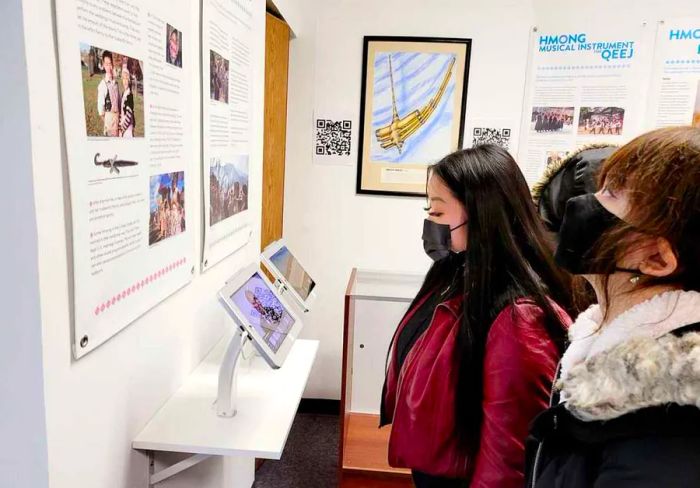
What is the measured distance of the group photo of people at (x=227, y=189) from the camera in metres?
1.66

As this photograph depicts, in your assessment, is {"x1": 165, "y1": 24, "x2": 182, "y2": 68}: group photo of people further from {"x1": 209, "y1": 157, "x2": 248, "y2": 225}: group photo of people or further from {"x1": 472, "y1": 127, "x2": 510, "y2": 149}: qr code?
{"x1": 472, "y1": 127, "x2": 510, "y2": 149}: qr code

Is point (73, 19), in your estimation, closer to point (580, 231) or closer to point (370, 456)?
point (580, 231)

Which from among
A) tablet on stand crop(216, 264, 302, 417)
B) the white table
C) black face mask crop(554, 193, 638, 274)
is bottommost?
the white table

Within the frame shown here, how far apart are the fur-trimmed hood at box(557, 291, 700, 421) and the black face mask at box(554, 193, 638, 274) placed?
82mm

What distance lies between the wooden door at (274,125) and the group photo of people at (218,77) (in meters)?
0.88

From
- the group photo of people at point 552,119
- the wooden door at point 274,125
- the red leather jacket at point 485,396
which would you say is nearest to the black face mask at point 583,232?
the red leather jacket at point 485,396

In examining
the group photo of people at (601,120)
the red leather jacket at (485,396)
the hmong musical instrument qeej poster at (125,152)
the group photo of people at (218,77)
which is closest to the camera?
the hmong musical instrument qeej poster at (125,152)

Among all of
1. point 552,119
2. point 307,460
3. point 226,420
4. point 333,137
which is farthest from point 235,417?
point 552,119

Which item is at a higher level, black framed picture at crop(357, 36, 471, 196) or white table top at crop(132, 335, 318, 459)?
black framed picture at crop(357, 36, 471, 196)

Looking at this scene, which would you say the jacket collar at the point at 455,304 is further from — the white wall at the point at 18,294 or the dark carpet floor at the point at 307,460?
the dark carpet floor at the point at 307,460

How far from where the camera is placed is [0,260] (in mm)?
828

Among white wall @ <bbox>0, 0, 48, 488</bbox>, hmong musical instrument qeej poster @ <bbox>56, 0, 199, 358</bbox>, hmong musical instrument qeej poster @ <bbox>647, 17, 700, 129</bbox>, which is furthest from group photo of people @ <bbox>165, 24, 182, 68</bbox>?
hmong musical instrument qeej poster @ <bbox>647, 17, 700, 129</bbox>

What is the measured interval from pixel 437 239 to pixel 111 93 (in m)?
0.85

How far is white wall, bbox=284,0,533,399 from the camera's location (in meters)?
2.90
